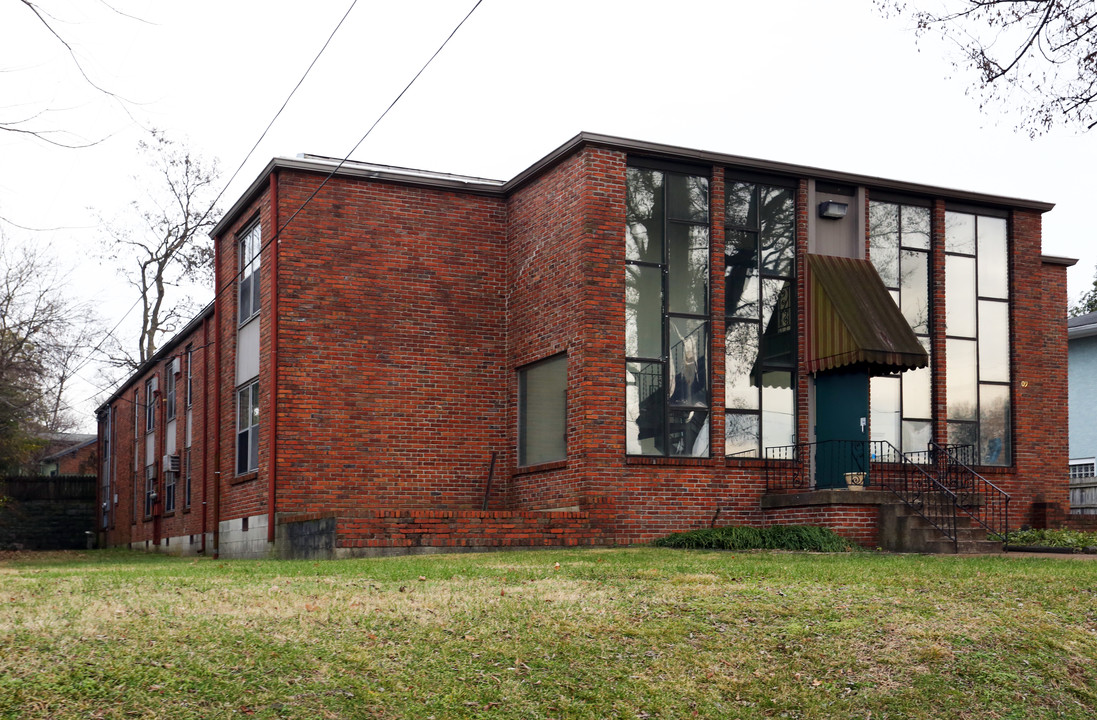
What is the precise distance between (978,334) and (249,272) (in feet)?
45.1

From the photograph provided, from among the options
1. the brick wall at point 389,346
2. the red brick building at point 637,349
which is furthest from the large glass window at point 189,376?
the brick wall at point 389,346

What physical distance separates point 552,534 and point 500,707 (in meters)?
9.97

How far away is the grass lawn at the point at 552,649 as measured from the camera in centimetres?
677

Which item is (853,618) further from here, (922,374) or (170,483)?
(170,483)

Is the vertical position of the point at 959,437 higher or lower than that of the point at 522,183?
lower

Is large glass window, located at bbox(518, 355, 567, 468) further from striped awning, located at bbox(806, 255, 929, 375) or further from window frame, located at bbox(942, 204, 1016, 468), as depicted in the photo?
window frame, located at bbox(942, 204, 1016, 468)

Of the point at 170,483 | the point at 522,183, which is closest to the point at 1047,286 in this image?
the point at 522,183

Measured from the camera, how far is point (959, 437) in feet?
68.0

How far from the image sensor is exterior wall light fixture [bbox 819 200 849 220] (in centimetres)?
1981

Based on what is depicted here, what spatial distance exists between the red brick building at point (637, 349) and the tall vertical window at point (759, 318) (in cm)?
4

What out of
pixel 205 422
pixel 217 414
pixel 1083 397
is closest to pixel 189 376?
pixel 205 422

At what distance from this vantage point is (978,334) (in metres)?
21.2

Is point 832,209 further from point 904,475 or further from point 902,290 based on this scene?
point 904,475

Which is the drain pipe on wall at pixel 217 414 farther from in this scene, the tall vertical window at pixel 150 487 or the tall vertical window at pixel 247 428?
the tall vertical window at pixel 150 487
